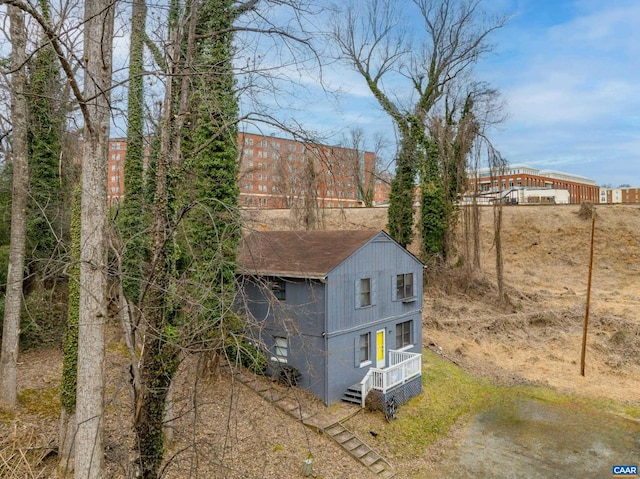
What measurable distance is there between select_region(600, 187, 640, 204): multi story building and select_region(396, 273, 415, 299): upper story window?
362 feet

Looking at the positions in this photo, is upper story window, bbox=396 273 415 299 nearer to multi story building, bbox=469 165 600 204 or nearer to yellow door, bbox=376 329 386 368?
yellow door, bbox=376 329 386 368

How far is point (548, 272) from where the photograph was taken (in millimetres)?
34219

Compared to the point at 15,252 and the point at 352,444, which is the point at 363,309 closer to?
the point at 352,444

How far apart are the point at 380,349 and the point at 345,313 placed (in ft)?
9.19

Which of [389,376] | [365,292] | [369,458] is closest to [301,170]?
[365,292]

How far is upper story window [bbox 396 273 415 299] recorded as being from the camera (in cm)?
1681

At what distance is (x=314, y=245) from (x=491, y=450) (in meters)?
8.73

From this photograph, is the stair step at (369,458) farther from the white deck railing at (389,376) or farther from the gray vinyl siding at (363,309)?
the gray vinyl siding at (363,309)

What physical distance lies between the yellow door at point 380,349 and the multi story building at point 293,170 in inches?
206


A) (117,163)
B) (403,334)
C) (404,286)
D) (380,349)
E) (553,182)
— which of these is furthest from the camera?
(553,182)

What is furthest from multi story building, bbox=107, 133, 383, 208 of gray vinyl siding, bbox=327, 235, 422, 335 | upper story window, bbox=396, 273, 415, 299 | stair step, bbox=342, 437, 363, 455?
stair step, bbox=342, 437, 363, 455

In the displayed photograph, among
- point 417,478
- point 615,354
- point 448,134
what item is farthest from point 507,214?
point 417,478

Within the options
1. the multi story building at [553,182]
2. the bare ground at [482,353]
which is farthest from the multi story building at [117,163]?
the multi story building at [553,182]

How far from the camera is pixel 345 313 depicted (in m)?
14.2
